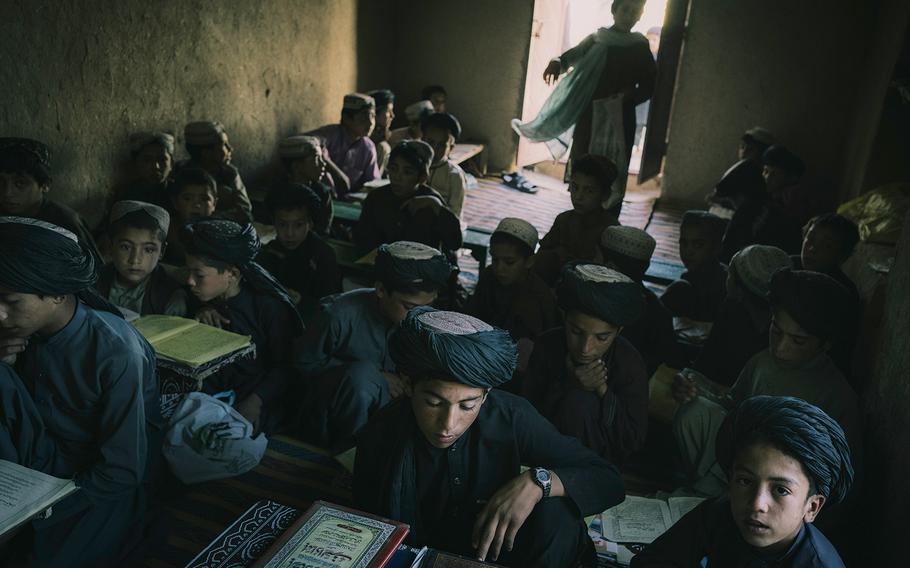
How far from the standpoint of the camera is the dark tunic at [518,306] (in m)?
3.80

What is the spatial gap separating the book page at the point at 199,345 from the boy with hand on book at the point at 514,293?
1.46 metres

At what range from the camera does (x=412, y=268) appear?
298 cm

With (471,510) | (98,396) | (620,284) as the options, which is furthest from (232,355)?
(620,284)

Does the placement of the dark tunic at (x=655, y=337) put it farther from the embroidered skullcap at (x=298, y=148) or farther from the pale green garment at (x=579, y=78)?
the embroidered skullcap at (x=298, y=148)

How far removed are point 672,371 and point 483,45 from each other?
6.90m

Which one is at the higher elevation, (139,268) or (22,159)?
(22,159)

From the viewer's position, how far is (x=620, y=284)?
2740 millimetres

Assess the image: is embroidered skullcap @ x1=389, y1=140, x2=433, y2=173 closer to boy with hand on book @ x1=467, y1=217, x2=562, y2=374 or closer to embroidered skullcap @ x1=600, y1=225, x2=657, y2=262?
boy with hand on book @ x1=467, y1=217, x2=562, y2=374

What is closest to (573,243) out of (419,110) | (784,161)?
(784,161)

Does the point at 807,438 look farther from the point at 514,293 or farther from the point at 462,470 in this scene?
the point at 514,293

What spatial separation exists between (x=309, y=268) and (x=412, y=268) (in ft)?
4.71

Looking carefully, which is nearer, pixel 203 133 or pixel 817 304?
pixel 817 304

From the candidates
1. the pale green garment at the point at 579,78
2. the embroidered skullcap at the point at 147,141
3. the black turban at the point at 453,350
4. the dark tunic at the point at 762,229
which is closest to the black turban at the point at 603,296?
the black turban at the point at 453,350

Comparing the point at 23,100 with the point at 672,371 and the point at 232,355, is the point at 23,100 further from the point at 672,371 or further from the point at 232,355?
the point at 672,371
